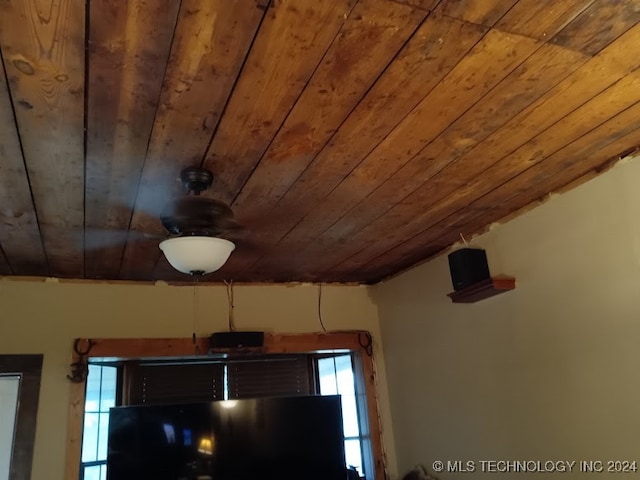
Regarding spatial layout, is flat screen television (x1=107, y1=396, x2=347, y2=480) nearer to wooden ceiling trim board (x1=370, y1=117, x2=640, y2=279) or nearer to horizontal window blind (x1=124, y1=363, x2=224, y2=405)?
horizontal window blind (x1=124, y1=363, x2=224, y2=405)

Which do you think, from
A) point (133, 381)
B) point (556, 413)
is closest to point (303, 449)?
point (133, 381)

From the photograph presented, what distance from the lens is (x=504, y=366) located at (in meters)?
2.46

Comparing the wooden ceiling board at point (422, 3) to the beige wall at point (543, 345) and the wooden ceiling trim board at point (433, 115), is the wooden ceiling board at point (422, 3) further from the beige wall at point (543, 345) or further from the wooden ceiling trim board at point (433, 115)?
the beige wall at point (543, 345)

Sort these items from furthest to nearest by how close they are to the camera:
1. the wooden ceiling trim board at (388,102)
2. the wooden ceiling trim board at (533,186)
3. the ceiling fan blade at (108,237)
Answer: the ceiling fan blade at (108,237)
the wooden ceiling trim board at (533,186)
the wooden ceiling trim board at (388,102)

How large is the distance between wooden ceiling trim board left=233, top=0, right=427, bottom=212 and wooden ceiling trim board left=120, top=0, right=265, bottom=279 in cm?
20

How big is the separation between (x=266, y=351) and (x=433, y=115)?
208cm

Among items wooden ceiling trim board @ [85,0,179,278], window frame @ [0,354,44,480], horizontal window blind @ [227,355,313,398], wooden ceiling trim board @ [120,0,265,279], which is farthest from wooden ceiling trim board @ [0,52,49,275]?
horizontal window blind @ [227,355,313,398]

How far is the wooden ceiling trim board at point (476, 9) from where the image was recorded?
1.09 metres

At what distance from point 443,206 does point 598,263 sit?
641mm

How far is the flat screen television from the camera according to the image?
2586 millimetres

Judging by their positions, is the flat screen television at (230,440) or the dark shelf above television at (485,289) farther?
the flat screen television at (230,440)

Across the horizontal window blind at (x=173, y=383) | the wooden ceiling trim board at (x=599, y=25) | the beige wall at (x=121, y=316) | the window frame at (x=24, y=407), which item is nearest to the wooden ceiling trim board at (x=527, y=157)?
the wooden ceiling trim board at (x=599, y=25)

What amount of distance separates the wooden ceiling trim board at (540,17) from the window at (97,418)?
2.72 metres

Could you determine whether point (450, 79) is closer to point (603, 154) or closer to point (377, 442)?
point (603, 154)
